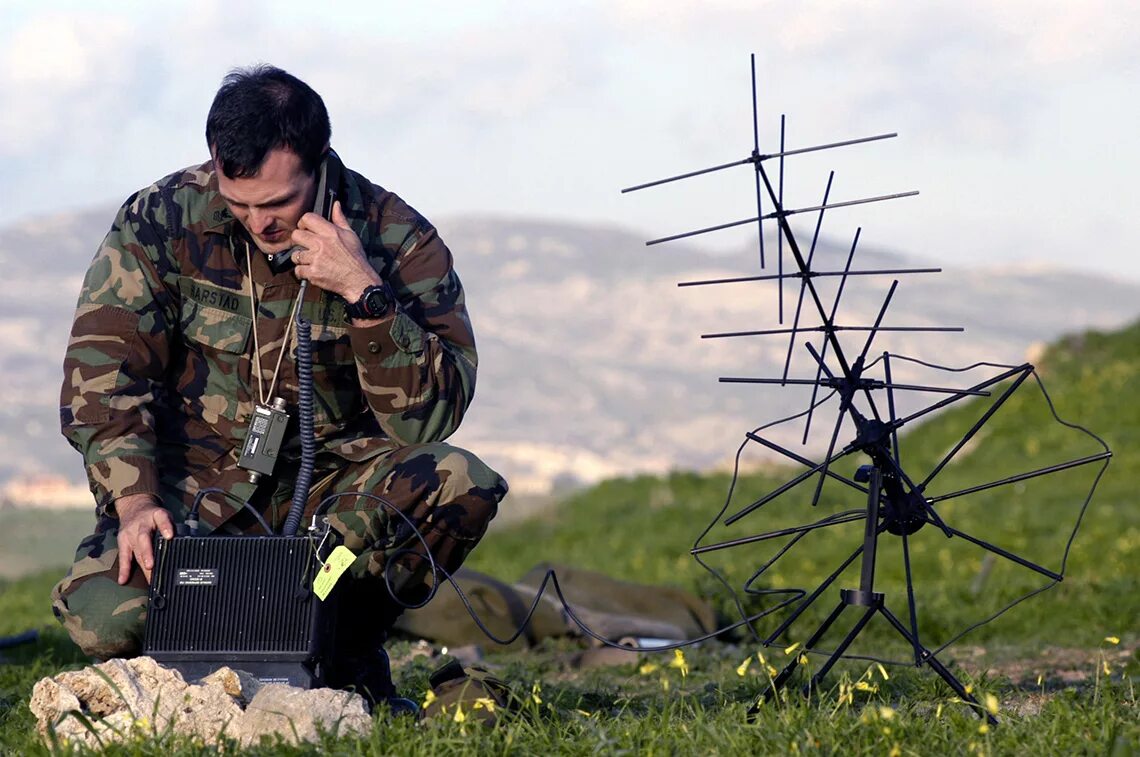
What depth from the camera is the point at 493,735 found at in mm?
3590

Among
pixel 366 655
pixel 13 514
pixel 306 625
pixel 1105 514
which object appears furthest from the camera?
pixel 13 514

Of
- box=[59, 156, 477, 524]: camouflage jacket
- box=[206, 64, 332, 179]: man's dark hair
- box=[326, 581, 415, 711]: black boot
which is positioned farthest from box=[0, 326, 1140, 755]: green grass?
box=[206, 64, 332, 179]: man's dark hair

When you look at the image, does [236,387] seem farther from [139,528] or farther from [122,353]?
[139,528]

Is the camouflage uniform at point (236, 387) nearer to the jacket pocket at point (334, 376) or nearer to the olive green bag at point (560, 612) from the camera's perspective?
the jacket pocket at point (334, 376)

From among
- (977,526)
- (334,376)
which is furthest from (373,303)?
(977,526)

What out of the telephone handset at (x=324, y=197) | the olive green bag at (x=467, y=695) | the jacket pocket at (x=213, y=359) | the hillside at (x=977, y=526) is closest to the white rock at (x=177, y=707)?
the olive green bag at (x=467, y=695)

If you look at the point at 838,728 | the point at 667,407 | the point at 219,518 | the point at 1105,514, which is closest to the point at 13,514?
the point at 1105,514

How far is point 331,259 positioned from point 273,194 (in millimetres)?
292

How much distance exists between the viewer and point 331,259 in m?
4.40

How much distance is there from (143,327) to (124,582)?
84cm

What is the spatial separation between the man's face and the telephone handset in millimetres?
33

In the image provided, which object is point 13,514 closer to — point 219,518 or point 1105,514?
point 1105,514

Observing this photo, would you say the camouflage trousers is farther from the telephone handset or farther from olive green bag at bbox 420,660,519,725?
the telephone handset

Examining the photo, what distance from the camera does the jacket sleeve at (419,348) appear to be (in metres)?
4.55
